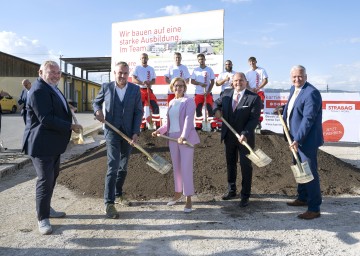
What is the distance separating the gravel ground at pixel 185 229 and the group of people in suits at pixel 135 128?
21 centimetres

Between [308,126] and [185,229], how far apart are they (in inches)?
75.7

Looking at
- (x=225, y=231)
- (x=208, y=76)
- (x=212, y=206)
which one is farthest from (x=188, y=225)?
(x=208, y=76)

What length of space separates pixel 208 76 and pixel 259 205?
5058 millimetres

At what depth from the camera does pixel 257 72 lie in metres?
9.91

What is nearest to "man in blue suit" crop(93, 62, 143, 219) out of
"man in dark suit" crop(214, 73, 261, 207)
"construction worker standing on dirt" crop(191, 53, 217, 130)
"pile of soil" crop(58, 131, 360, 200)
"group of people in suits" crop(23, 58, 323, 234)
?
"group of people in suits" crop(23, 58, 323, 234)

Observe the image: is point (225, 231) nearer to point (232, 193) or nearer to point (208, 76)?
point (232, 193)

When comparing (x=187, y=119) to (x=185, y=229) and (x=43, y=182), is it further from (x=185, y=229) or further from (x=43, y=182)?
(x=43, y=182)

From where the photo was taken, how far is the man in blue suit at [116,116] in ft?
15.2

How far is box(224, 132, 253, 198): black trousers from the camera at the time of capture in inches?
199

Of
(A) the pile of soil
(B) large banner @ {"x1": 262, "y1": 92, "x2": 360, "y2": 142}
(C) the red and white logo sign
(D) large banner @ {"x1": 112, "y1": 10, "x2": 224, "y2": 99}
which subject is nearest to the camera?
(A) the pile of soil

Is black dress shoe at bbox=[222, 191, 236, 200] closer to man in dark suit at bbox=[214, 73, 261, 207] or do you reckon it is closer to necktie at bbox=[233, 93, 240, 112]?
man in dark suit at bbox=[214, 73, 261, 207]

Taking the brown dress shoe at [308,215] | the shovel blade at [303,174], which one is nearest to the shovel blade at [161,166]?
the shovel blade at [303,174]

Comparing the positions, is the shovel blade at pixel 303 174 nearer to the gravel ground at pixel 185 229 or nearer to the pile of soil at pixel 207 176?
the gravel ground at pixel 185 229

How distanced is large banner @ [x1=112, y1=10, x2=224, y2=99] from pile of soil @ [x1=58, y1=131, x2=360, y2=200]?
494 cm
